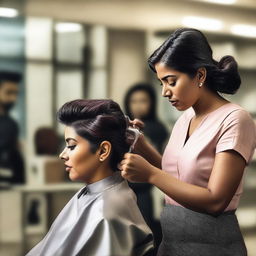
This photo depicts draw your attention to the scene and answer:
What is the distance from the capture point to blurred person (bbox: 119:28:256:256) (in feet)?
4.44

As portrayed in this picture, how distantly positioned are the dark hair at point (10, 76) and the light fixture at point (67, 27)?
17.0 inches

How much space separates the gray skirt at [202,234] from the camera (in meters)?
1.45

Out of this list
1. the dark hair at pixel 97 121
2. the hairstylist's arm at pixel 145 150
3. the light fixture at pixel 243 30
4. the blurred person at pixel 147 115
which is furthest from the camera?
the light fixture at pixel 243 30

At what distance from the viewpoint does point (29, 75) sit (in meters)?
3.62

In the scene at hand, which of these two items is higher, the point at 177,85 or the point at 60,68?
the point at 177,85

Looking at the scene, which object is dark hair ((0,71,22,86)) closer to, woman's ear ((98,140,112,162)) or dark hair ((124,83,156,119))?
dark hair ((124,83,156,119))

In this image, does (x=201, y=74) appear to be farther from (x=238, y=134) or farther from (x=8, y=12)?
(x=8, y=12)

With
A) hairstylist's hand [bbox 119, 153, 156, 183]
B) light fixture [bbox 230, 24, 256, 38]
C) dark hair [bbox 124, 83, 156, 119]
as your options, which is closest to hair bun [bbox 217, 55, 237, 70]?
hairstylist's hand [bbox 119, 153, 156, 183]

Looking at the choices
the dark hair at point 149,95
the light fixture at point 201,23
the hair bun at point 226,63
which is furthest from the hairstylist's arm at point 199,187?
the light fixture at point 201,23

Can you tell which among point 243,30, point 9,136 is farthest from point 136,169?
point 243,30

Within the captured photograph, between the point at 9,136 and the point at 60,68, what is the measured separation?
0.59 m

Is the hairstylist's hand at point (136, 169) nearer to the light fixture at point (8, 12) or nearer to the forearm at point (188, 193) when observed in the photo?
the forearm at point (188, 193)

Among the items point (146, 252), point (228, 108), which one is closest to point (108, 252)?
point (146, 252)

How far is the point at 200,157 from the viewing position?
142 cm
